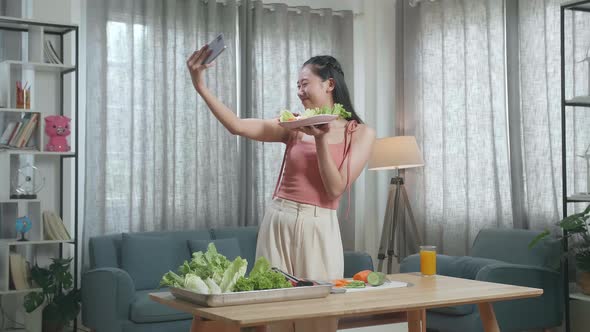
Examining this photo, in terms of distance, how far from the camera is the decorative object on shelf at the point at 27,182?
500 centimetres

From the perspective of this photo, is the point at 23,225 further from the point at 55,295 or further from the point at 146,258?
the point at 146,258

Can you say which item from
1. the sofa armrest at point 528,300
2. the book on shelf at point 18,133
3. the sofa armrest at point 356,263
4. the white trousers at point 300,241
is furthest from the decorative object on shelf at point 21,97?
the white trousers at point 300,241

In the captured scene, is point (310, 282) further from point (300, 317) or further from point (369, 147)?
point (369, 147)

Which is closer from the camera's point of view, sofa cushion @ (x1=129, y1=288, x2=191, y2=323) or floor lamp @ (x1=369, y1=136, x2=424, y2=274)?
sofa cushion @ (x1=129, y1=288, x2=191, y2=323)

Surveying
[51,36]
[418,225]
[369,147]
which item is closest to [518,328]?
[418,225]

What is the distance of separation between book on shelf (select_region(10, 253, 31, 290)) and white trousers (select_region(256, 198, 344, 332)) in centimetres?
307

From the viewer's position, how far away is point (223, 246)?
538cm

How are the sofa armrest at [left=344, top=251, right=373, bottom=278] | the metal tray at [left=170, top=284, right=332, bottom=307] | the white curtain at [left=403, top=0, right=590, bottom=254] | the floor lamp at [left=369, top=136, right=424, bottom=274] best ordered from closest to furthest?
the metal tray at [left=170, top=284, right=332, bottom=307], the white curtain at [left=403, top=0, right=590, bottom=254], the sofa armrest at [left=344, top=251, right=373, bottom=278], the floor lamp at [left=369, top=136, right=424, bottom=274]

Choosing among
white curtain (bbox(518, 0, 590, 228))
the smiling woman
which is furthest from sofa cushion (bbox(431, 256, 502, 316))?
the smiling woman

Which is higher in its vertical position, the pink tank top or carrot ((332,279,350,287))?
the pink tank top

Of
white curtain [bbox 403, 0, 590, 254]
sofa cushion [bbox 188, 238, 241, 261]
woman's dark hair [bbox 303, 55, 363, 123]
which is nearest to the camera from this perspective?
woman's dark hair [bbox 303, 55, 363, 123]

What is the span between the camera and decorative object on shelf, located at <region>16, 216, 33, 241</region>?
191 inches

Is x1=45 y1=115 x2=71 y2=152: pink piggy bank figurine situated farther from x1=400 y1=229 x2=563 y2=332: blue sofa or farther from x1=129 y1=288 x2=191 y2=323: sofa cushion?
x1=400 y1=229 x2=563 y2=332: blue sofa

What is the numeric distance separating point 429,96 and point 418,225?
105 centimetres
